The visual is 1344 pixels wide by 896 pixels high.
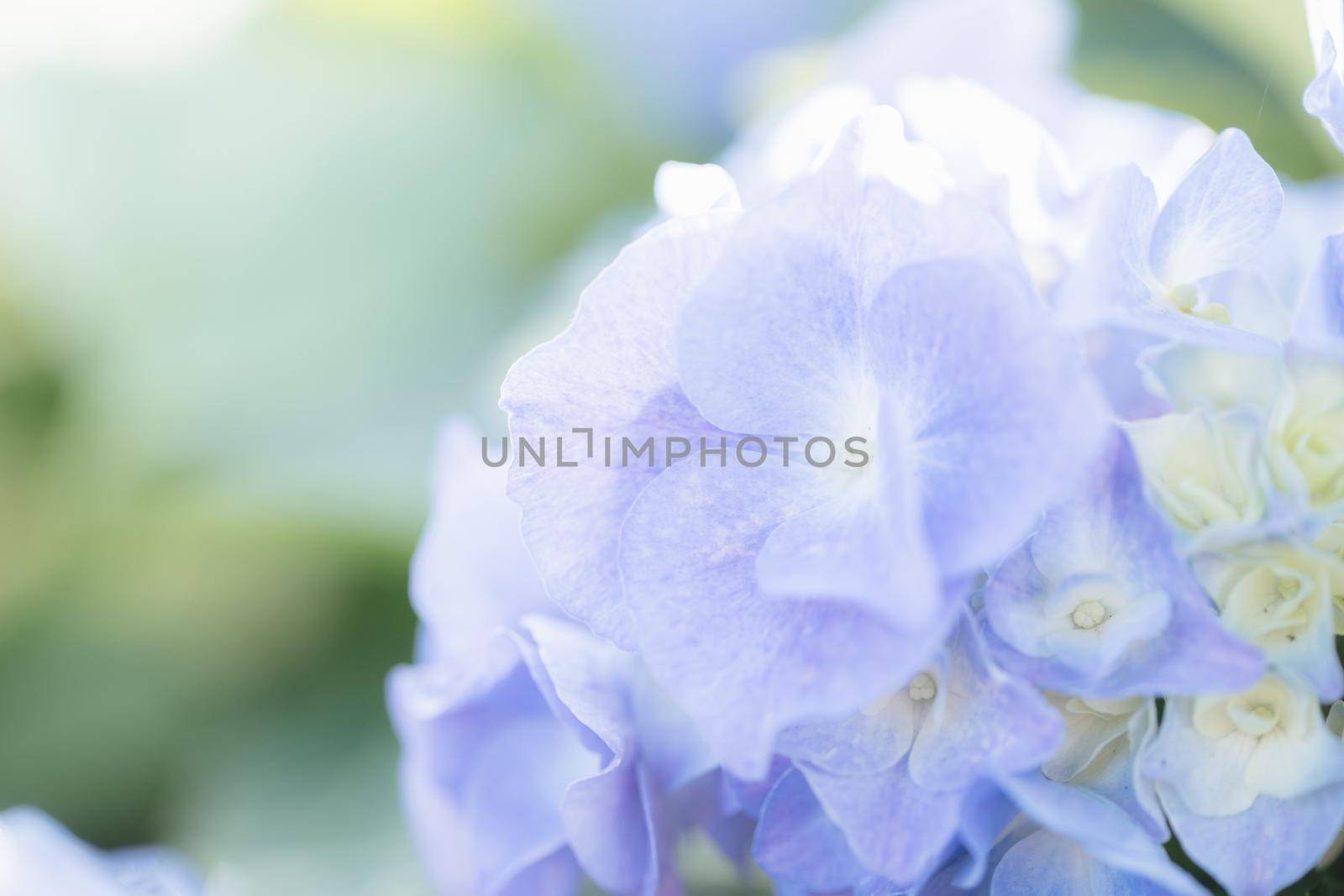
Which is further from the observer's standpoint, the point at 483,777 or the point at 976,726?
the point at 483,777

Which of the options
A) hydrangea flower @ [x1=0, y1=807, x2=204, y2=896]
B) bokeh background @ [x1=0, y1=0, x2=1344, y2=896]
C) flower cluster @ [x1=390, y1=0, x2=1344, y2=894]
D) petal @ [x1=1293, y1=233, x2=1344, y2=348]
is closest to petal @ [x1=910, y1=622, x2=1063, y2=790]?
flower cluster @ [x1=390, y1=0, x2=1344, y2=894]

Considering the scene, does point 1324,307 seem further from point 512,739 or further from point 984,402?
point 512,739

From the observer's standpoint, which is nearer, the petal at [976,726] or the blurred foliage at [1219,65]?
the petal at [976,726]

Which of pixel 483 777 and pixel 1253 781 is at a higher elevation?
pixel 1253 781

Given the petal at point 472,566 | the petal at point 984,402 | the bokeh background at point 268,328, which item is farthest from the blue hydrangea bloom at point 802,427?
the bokeh background at point 268,328

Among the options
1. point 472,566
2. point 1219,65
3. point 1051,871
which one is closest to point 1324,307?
point 1051,871

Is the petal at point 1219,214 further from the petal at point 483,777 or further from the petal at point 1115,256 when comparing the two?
the petal at point 483,777

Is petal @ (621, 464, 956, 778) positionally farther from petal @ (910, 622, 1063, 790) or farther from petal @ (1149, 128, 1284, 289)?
petal @ (1149, 128, 1284, 289)

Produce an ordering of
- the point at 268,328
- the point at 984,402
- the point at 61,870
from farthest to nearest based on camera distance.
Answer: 1. the point at 268,328
2. the point at 61,870
3. the point at 984,402
